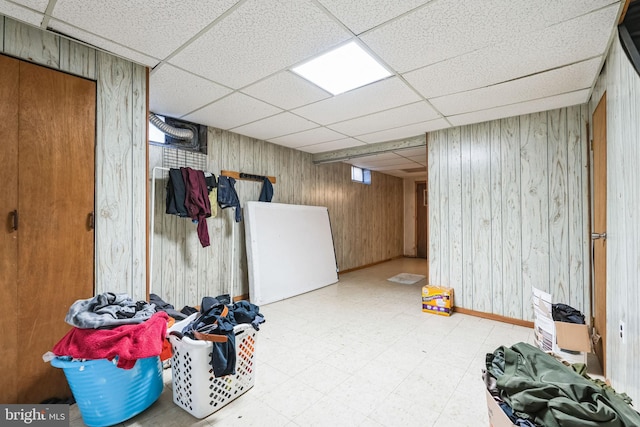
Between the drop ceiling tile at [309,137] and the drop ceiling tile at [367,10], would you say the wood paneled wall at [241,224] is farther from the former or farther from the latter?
the drop ceiling tile at [367,10]

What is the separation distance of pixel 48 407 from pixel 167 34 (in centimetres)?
250

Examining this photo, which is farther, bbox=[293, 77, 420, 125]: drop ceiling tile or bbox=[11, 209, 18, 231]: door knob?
bbox=[293, 77, 420, 125]: drop ceiling tile

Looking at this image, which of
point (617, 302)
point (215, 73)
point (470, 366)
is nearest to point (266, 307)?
point (470, 366)

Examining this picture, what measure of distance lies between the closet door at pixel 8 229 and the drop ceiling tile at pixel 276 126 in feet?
7.03

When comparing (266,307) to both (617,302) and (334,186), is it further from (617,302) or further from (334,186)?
(617,302)

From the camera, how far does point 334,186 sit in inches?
238

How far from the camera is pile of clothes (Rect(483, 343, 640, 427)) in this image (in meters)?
0.90

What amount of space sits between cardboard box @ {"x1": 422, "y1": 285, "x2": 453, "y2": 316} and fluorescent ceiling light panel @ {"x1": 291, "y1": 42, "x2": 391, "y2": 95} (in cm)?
272

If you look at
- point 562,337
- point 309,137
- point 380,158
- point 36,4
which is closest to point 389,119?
point 309,137

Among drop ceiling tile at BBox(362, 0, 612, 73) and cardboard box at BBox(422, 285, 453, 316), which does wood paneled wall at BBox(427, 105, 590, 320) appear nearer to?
cardboard box at BBox(422, 285, 453, 316)

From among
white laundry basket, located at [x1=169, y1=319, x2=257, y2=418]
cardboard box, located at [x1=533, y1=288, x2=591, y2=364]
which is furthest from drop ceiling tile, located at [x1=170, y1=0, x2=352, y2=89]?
cardboard box, located at [x1=533, y1=288, x2=591, y2=364]

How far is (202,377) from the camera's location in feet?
5.80

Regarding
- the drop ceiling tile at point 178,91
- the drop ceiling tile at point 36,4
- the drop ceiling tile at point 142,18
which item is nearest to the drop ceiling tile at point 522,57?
the drop ceiling tile at point 142,18

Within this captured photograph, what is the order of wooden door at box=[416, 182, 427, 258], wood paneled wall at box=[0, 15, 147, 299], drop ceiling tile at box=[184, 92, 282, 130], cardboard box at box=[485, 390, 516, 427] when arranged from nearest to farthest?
cardboard box at box=[485, 390, 516, 427] → wood paneled wall at box=[0, 15, 147, 299] → drop ceiling tile at box=[184, 92, 282, 130] → wooden door at box=[416, 182, 427, 258]
